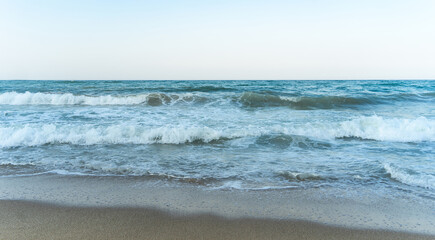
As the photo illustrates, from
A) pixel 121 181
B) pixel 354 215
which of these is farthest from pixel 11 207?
pixel 354 215

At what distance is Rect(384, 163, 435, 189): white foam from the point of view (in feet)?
13.6

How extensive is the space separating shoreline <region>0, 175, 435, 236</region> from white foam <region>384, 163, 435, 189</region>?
820 mm

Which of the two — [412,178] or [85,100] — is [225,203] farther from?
[85,100]

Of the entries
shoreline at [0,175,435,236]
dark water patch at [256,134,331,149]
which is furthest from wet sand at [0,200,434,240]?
dark water patch at [256,134,331,149]

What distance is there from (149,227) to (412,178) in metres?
3.99

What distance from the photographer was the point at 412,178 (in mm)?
4293

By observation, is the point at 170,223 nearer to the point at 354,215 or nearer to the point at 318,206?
the point at 318,206

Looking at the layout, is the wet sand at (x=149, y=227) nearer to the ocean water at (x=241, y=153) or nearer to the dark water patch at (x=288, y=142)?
the ocean water at (x=241, y=153)

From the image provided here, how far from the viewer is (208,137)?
712 cm

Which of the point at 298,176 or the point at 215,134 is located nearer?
the point at 298,176

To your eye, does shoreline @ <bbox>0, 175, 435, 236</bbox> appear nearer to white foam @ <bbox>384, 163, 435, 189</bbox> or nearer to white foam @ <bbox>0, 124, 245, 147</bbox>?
white foam @ <bbox>384, 163, 435, 189</bbox>

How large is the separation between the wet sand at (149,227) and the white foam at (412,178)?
65.4 inches

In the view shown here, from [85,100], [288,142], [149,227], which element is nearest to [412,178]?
[288,142]

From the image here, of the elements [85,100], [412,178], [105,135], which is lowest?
[412,178]
